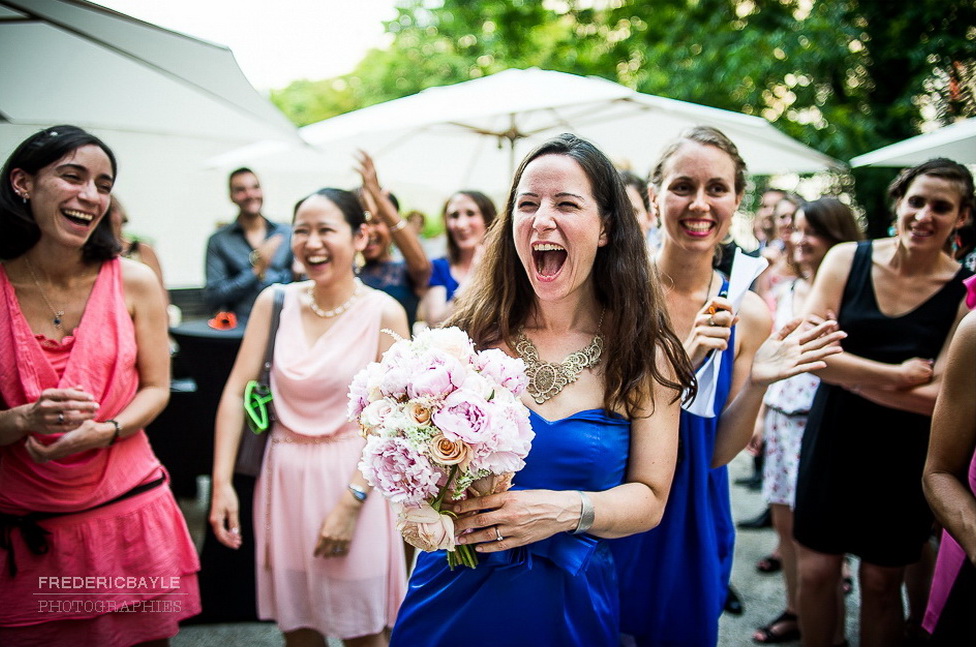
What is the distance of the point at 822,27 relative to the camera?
7.38 m

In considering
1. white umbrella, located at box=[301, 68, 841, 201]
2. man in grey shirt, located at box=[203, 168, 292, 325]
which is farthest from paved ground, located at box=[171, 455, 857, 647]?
white umbrella, located at box=[301, 68, 841, 201]

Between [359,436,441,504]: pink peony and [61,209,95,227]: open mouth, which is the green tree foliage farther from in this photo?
[61,209,95,227]: open mouth

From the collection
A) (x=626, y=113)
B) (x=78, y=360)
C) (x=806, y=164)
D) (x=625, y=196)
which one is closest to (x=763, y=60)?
(x=806, y=164)

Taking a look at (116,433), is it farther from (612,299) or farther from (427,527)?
(612,299)

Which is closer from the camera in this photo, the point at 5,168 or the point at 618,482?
the point at 618,482

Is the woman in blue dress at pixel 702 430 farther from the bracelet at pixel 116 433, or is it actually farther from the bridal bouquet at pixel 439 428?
the bracelet at pixel 116 433

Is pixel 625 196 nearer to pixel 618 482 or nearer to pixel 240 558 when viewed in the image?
pixel 618 482

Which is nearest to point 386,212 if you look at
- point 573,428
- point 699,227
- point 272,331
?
point 272,331

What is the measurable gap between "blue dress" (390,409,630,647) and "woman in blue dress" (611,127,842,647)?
2.09 feet

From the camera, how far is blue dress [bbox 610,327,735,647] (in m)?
2.60

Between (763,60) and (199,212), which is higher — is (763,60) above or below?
above

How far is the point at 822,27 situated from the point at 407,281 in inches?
235

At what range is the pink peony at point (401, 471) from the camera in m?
1.65

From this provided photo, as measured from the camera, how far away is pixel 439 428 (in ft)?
5.44
